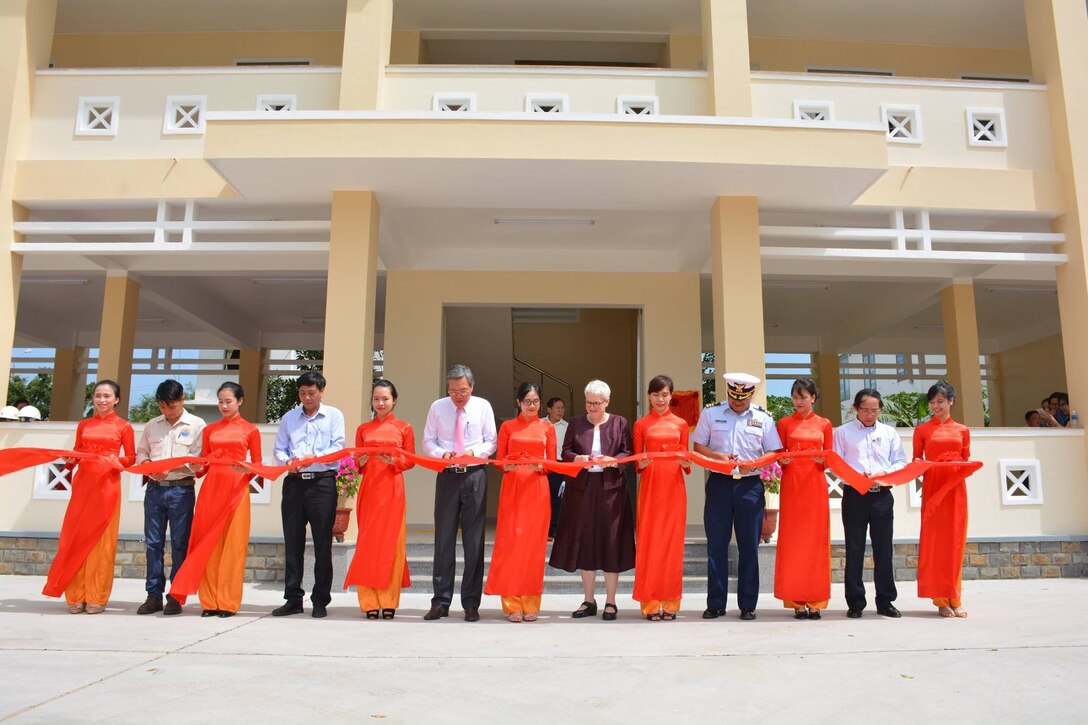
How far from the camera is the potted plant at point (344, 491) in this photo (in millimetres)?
6152

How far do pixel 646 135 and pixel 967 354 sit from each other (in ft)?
18.9

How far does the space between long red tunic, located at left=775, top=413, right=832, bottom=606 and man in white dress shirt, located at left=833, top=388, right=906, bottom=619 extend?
0.63 feet

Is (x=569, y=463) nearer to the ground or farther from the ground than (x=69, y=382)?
nearer to the ground

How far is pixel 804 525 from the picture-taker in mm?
4949

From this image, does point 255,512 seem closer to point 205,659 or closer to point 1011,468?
point 205,659

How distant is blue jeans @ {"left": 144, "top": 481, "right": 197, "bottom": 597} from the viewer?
16.6 ft

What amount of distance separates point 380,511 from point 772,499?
3284 millimetres

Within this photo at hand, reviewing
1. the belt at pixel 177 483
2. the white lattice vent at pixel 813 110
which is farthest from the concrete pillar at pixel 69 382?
the white lattice vent at pixel 813 110

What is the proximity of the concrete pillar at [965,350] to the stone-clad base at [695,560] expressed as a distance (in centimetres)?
298

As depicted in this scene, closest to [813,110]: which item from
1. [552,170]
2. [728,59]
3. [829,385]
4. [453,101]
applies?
[728,59]

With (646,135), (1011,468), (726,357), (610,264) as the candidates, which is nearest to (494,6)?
(610,264)

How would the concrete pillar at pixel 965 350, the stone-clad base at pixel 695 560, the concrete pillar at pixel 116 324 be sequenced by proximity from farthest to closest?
1. the concrete pillar at pixel 116 324
2. the concrete pillar at pixel 965 350
3. the stone-clad base at pixel 695 560

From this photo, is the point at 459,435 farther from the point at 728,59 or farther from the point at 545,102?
the point at 728,59

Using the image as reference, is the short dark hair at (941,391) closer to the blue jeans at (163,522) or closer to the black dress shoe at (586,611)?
the black dress shoe at (586,611)
